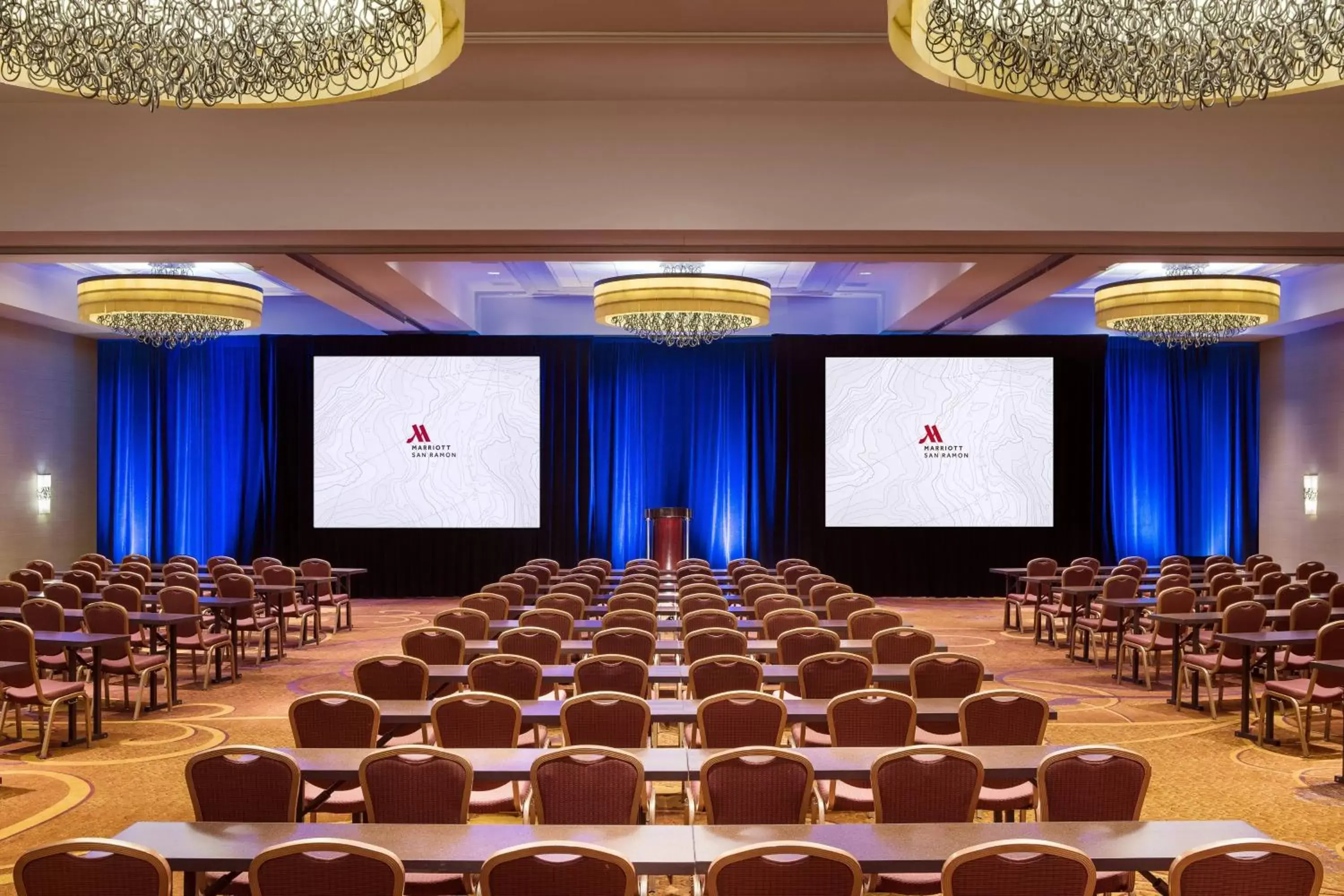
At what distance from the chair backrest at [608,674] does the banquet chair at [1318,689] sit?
16.2 feet

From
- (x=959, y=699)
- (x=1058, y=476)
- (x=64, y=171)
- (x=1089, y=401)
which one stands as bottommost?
(x=959, y=699)

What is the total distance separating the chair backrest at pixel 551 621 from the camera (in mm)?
8625

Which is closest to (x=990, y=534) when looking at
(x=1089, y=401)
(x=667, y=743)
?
(x=1089, y=401)

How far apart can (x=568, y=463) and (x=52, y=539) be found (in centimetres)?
817

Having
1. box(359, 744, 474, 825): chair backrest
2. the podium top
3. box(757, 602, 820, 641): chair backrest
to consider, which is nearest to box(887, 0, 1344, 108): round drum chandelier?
box(359, 744, 474, 825): chair backrest

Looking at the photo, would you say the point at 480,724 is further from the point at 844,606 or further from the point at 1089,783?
the point at 844,606

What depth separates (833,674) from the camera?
21.4 ft

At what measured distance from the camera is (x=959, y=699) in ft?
20.6

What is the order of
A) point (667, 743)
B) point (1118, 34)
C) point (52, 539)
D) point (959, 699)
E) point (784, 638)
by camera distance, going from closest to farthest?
point (1118, 34)
point (959, 699)
point (784, 638)
point (667, 743)
point (52, 539)

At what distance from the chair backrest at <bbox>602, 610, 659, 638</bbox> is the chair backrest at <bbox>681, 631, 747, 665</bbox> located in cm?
80

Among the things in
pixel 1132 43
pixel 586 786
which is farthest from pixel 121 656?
pixel 1132 43

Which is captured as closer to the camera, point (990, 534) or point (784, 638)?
point (784, 638)

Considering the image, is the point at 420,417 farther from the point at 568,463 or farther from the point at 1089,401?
the point at 1089,401

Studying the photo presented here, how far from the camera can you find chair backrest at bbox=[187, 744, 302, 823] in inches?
165
